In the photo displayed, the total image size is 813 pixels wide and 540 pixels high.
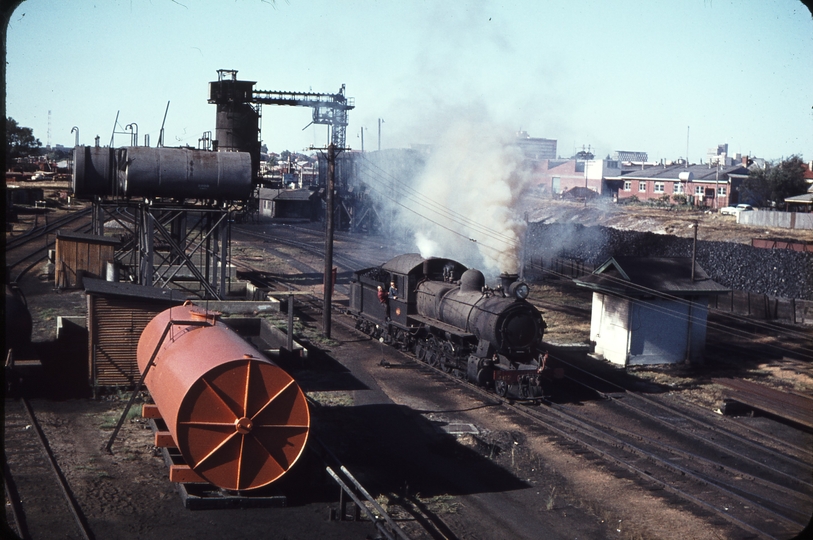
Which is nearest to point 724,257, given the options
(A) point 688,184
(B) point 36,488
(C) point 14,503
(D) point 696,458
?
(D) point 696,458

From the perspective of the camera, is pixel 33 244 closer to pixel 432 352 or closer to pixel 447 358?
pixel 432 352

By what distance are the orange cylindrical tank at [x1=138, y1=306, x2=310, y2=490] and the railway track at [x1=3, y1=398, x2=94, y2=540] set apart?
1.97 meters

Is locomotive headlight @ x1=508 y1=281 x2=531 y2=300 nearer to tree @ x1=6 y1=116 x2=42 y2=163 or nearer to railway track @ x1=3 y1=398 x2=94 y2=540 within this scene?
railway track @ x1=3 y1=398 x2=94 y2=540

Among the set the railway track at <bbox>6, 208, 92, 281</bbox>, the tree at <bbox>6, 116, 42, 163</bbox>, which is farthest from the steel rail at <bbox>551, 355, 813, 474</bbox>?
the tree at <bbox>6, 116, 42, 163</bbox>

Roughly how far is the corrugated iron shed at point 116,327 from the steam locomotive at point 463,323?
8.09 m

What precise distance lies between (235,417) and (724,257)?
110 ft

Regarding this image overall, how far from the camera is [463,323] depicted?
816 inches

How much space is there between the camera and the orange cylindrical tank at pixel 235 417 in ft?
37.5

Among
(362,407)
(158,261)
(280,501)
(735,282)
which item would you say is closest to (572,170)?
(735,282)

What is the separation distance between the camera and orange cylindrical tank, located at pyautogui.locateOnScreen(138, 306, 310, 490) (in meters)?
11.4

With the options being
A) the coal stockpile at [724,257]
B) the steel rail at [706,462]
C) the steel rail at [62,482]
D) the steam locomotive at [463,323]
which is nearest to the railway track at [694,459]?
the steel rail at [706,462]

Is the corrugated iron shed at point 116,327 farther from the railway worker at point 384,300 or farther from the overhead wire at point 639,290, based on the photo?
the overhead wire at point 639,290

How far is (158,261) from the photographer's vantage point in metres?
40.9

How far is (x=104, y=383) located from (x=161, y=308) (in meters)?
2.28
